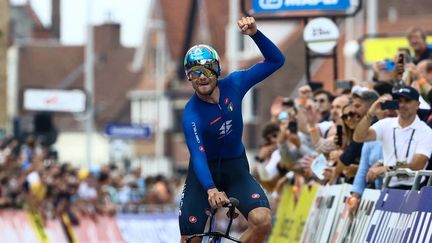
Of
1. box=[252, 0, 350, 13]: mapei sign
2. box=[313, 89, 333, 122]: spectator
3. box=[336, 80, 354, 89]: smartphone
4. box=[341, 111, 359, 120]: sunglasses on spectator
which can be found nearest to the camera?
box=[341, 111, 359, 120]: sunglasses on spectator

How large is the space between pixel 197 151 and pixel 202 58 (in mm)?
768

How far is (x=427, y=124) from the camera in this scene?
14258mm

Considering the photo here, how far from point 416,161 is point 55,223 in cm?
1930

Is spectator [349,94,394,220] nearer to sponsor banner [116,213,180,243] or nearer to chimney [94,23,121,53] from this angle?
sponsor banner [116,213,180,243]

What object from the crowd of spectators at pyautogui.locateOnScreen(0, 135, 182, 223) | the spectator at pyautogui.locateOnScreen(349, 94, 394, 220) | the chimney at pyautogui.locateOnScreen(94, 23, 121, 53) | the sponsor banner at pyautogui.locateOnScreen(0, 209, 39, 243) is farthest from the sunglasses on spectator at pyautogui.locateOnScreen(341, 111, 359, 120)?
the chimney at pyautogui.locateOnScreen(94, 23, 121, 53)

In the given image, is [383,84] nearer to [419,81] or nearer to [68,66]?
[419,81]

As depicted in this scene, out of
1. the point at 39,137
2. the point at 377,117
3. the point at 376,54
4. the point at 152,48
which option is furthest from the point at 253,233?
the point at 152,48

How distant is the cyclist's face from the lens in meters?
12.5

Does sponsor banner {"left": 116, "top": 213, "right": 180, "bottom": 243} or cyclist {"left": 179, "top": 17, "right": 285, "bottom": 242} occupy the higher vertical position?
cyclist {"left": 179, "top": 17, "right": 285, "bottom": 242}

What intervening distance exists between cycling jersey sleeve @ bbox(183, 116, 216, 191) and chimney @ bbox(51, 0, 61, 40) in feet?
406

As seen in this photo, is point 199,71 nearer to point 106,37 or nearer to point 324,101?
point 324,101

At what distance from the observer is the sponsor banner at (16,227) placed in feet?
99.7

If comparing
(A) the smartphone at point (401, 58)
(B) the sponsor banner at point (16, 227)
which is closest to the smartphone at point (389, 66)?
(A) the smartphone at point (401, 58)

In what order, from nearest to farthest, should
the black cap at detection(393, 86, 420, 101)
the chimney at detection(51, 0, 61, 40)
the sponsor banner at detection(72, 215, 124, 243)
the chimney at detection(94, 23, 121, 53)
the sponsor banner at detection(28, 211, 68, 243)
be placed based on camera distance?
the black cap at detection(393, 86, 420, 101) → the sponsor banner at detection(28, 211, 68, 243) → the sponsor banner at detection(72, 215, 124, 243) → the chimney at detection(94, 23, 121, 53) → the chimney at detection(51, 0, 61, 40)
